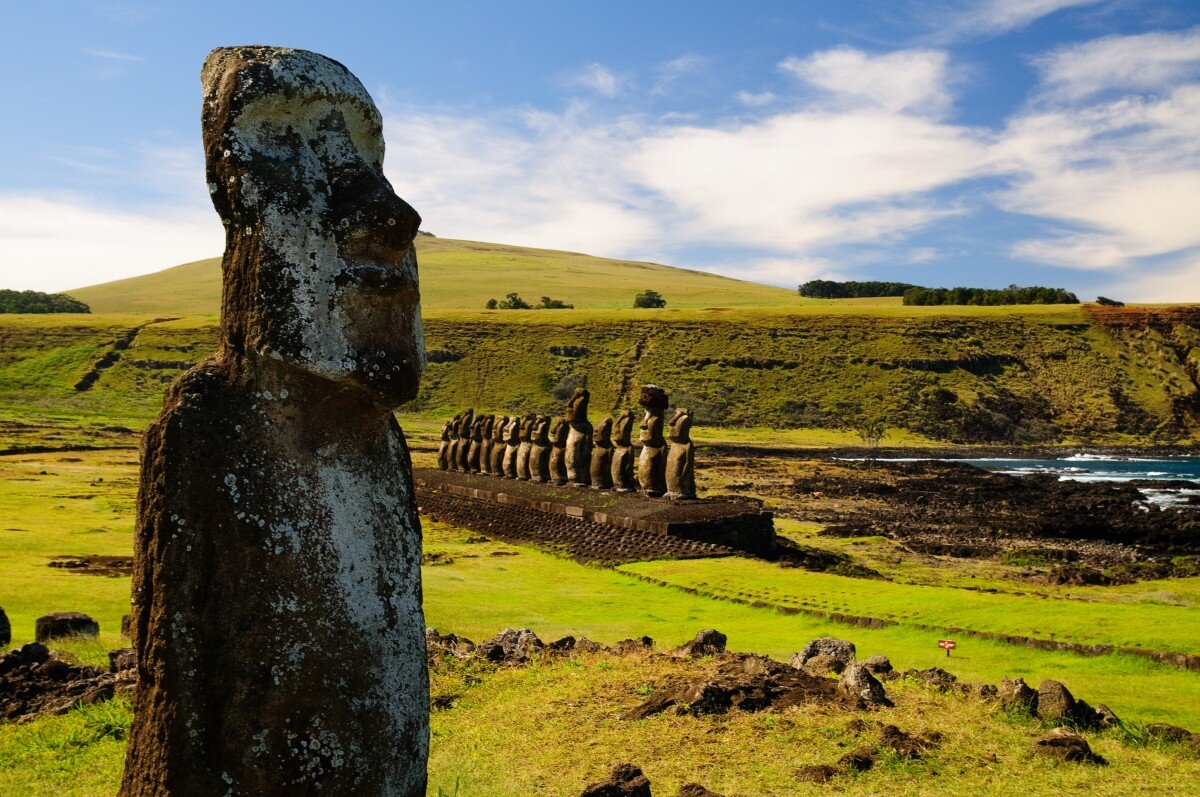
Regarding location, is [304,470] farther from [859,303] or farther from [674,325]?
[859,303]

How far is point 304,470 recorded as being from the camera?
12.7 feet

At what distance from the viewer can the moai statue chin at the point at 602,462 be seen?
25734mm

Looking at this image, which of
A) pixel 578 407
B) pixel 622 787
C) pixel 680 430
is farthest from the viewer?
pixel 578 407

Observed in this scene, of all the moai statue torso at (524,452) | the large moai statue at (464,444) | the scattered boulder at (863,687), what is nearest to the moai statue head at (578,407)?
the moai statue torso at (524,452)

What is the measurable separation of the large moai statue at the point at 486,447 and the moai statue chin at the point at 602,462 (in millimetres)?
6738

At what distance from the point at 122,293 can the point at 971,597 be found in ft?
458

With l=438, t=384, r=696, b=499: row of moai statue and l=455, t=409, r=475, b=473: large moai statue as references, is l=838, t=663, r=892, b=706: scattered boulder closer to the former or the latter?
l=438, t=384, r=696, b=499: row of moai statue

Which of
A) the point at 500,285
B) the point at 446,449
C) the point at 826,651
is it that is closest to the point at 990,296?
the point at 500,285

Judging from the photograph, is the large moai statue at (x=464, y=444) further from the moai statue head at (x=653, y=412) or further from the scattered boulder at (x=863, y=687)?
the scattered boulder at (x=863, y=687)

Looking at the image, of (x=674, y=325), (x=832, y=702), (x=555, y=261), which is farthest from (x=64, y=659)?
(x=555, y=261)

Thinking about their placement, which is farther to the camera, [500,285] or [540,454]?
[500,285]

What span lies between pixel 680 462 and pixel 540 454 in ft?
21.6

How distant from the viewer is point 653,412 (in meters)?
23.4

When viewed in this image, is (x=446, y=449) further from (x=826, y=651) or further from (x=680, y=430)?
(x=826, y=651)
